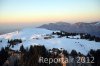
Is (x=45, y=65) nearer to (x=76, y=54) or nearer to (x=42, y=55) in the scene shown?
(x=42, y=55)

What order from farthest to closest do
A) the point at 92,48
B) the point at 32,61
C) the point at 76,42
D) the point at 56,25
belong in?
1. the point at 56,25
2. the point at 76,42
3. the point at 92,48
4. the point at 32,61

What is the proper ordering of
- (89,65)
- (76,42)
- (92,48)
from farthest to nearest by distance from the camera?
(76,42), (92,48), (89,65)

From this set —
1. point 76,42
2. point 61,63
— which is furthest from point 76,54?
point 76,42

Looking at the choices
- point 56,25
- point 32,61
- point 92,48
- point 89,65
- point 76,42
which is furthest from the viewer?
point 56,25

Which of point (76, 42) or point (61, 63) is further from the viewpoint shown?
point (76, 42)

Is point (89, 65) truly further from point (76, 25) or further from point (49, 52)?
point (76, 25)

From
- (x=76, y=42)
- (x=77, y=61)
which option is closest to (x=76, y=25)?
(x=76, y=42)

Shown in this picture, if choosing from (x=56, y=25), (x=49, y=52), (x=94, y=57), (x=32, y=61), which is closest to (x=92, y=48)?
(x=94, y=57)

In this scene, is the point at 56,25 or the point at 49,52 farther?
the point at 56,25
